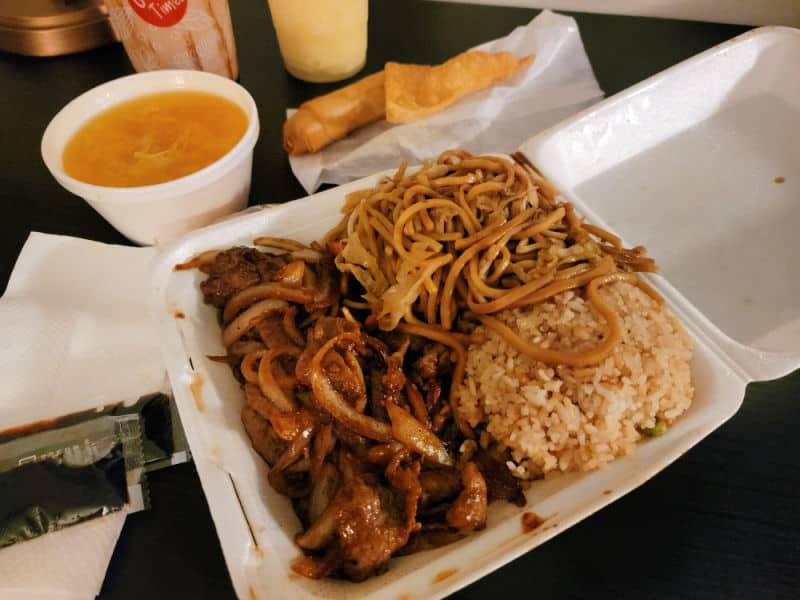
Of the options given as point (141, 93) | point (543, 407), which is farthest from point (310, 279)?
point (141, 93)

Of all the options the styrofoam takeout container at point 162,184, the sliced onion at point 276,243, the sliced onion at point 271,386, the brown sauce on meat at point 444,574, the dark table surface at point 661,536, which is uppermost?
the styrofoam takeout container at point 162,184

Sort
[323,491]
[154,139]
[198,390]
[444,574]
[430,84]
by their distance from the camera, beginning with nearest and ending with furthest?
1. [444,574]
2. [323,491]
3. [198,390]
4. [154,139]
5. [430,84]

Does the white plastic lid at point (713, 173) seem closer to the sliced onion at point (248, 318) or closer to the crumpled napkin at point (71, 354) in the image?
the sliced onion at point (248, 318)

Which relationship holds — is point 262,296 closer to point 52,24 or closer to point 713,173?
point 713,173

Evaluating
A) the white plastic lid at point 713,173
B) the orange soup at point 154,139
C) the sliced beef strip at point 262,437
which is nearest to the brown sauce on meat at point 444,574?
the sliced beef strip at point 262,437

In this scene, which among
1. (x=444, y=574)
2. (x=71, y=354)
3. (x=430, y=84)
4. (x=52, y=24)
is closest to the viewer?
(x=444, y=574)

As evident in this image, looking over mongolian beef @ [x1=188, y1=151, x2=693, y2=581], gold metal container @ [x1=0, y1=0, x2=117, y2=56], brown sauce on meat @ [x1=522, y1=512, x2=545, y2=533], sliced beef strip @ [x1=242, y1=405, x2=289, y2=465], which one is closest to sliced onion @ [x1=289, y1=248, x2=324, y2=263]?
mongolian beef @ [x1=188, y1=151, x2=693, y2=581]

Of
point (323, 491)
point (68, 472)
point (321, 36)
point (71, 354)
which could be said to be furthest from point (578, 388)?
point (321, 36)

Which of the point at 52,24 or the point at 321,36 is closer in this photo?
the point at 321,36
